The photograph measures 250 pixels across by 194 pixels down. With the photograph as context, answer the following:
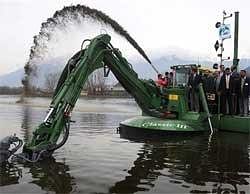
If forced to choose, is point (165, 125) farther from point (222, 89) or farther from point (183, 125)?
point (222, 89)

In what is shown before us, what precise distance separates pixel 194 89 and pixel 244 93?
5.43ft

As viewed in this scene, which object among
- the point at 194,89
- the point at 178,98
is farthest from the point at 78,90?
the point at 194,89

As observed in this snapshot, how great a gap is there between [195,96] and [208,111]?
28.8 inches

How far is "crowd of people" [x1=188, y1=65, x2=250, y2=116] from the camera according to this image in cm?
1466

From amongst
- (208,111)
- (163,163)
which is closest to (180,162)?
(163,163)

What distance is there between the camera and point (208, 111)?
1433 centimetres

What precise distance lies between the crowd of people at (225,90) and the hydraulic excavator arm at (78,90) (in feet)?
4.14

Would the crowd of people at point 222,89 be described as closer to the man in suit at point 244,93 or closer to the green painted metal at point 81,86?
the man in suit at point 244,93

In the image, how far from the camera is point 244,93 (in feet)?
48.4

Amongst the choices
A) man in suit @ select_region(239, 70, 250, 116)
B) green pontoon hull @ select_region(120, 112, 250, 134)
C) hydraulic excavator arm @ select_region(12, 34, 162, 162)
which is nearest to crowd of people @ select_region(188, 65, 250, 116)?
man in suit @ select_region(239, 70, 250, 116)

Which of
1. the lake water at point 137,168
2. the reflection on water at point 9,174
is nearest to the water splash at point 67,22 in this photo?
the lake water at point 137,168

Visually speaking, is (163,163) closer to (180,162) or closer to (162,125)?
(180,162)

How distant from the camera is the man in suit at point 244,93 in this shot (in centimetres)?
1468

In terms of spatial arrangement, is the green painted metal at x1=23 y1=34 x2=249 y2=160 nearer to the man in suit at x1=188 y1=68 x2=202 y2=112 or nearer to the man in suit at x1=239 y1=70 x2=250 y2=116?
the man in suit at x1=188 y1=68 x2=202 y2=112
